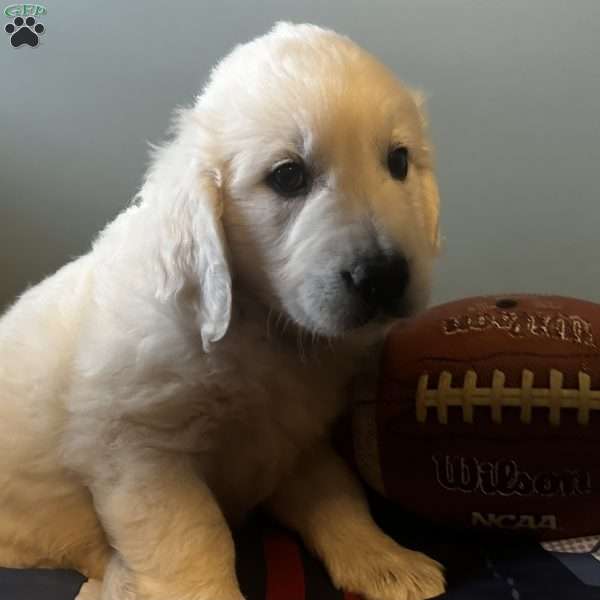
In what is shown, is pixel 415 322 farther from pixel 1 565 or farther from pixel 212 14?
pixel 212 14

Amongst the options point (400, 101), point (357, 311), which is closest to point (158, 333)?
point (357, 311)

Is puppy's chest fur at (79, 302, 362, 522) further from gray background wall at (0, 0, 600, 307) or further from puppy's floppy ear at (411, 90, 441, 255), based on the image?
gray background wall at (0, 0, 600, 307)

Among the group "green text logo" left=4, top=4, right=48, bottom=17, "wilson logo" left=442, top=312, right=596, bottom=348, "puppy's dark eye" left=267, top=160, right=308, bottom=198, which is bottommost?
"wilson logo" left=442, top=312, right=596, bottom=348

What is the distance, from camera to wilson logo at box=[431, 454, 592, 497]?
1.55 meters

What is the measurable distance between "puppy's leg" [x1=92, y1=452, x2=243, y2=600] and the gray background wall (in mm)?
1419

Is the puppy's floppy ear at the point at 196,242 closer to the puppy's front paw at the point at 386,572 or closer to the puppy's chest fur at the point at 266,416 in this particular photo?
the puppy's chest fur at the point at 266,416

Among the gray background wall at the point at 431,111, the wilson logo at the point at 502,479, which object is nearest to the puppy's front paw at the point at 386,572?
the wilson logo at the point at 502,479

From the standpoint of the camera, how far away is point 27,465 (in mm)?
1707

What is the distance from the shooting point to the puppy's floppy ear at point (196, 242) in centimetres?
149

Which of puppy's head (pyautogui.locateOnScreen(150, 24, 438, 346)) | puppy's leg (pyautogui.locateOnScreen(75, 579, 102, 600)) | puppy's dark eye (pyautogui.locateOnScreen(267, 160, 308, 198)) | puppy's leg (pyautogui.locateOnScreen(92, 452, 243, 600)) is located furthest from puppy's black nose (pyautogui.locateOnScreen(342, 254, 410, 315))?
puppy's leg (pyautogui.locateOnScreen(75, 579, 102, 600))

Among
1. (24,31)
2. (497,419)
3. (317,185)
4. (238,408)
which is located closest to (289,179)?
(317,185)

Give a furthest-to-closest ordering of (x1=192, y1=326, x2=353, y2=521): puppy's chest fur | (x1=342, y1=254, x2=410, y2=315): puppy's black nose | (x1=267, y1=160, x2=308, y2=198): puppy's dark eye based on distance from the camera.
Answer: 1. (x1=192, y1=326, x2=353, y2=521): puppy's chest fur
2. (x1=267, y1=160, x2=308, y2=198): puppy's dark eye
3. (x1=342, y1=254, x2=410, y2=315): puppy's black nose

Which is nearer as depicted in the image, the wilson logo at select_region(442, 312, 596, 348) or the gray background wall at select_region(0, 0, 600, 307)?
the wilson logo at select_region(442, 312, 596, 348)

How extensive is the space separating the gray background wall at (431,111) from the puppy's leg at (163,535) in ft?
4.65
